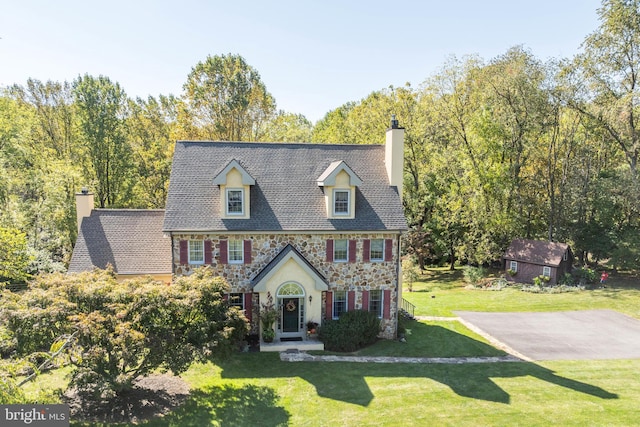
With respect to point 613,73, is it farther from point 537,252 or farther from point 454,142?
point 537,252

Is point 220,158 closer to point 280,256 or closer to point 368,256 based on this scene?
point 280,256

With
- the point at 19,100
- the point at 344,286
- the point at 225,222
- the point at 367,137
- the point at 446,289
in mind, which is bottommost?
the point at 446,289

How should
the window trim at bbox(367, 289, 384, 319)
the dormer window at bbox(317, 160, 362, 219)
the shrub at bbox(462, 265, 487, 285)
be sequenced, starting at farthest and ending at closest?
the shrub at bbox(462, 265, 487, 285) < the window trim at bbox(367, 289, 384, 319) < the dormer window at bbox(317, 160, 362, 219)

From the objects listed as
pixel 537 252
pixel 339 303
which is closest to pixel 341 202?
pixel 339 303

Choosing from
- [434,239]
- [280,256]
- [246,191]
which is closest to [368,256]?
[280,256]

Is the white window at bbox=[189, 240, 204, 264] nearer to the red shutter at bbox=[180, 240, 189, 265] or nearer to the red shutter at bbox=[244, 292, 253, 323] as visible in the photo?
the red shutter at bbox=[180, 240, 189, 265]

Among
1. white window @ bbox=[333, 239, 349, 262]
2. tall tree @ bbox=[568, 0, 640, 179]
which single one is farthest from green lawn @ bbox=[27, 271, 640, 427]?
tall tree @ bbox=[568, 0, 640, 179]

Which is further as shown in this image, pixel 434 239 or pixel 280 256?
pixel 434 239
